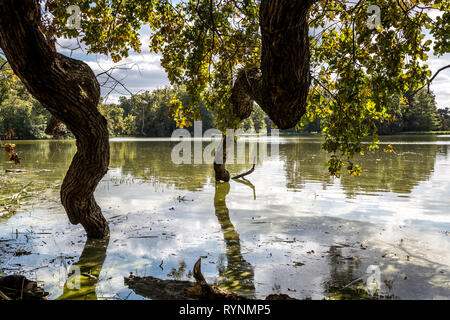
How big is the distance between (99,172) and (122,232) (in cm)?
168

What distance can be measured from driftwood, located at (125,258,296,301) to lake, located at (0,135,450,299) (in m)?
0.17

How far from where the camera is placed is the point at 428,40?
4.16 metres

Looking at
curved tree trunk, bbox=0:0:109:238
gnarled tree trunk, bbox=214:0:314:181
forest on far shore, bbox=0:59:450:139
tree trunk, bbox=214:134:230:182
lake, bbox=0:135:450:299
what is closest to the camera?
gnarled tree trunk, bbox=214:0:314:181

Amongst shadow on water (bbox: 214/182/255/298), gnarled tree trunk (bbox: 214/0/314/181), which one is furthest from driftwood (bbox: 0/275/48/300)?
gnarled tree trunk (bbox: 214/0/314/181)

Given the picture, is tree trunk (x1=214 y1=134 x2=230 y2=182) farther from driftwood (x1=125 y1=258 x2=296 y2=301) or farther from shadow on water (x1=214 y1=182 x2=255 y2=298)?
driftwood (x1=125 y1=258 x2=296 y2=301)

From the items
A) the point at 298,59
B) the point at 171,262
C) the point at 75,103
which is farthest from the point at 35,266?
the point at 298,59

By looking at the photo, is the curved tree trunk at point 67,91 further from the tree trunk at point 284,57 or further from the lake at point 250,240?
the tree trunk at point 284,57

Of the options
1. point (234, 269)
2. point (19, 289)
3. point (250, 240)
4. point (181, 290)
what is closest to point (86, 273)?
point (19, 289)

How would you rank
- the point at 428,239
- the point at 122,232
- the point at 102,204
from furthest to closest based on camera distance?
the point at 102,204 < the point at 122,232 < the point at 428,239

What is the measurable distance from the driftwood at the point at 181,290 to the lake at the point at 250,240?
0.17m

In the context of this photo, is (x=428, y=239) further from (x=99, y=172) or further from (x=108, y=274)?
(x=99, y=172)

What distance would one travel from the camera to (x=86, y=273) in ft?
14.1

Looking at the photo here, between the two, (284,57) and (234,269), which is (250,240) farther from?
(284,57)

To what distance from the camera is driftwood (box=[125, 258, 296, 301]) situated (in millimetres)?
3223
